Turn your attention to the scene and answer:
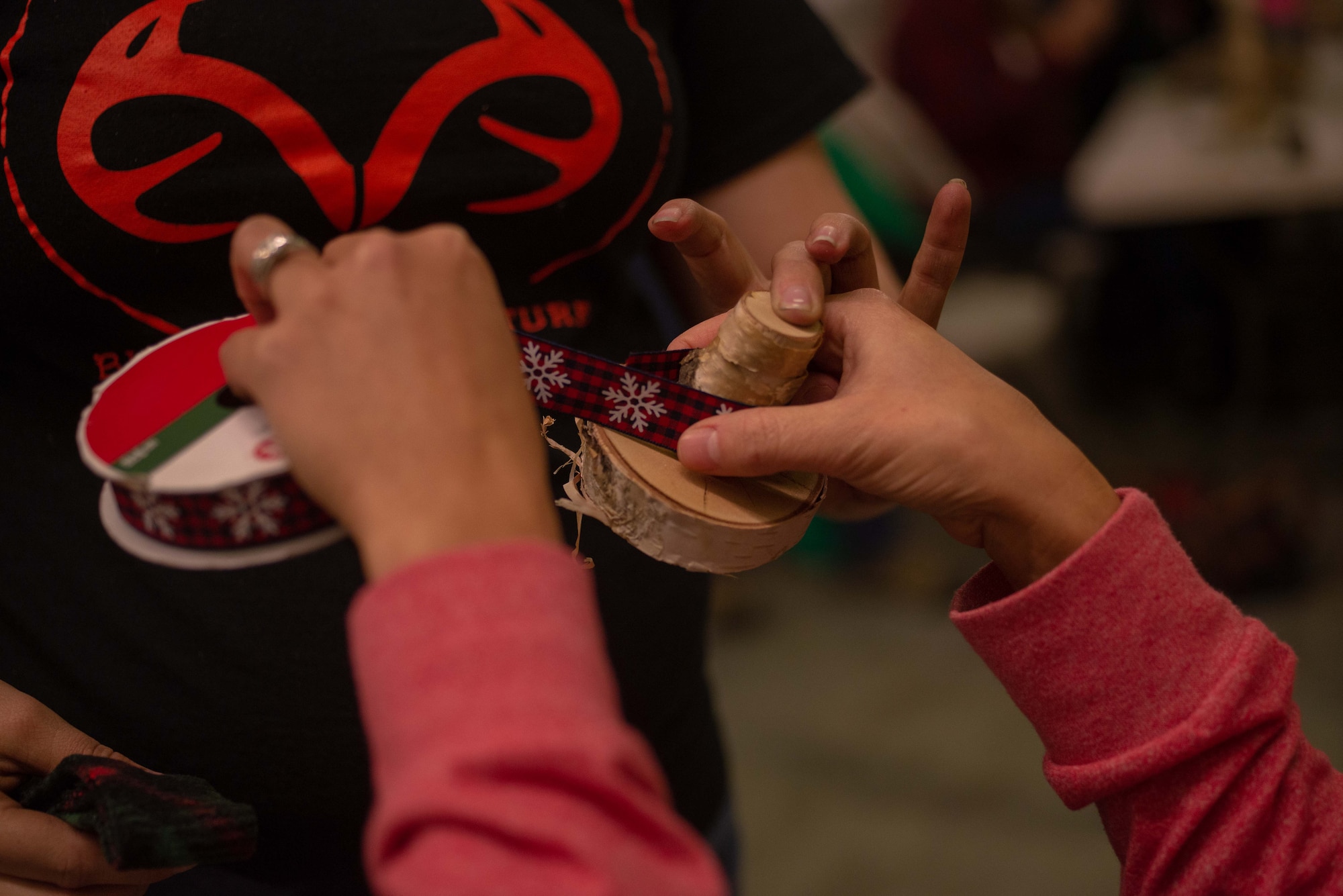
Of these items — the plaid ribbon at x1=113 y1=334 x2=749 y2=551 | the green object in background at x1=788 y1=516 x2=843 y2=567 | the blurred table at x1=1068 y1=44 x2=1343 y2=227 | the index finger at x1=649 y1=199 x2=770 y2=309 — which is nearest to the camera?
the plaid ribbon at x1=113 y1=334 x2=749 y2=551

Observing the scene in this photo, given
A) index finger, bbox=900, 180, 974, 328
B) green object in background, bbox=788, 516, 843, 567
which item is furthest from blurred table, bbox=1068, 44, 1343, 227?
index finger, bbox=900, 180, 974, 328

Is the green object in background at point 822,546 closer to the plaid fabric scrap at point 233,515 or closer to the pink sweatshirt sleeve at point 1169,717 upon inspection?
the pink sweatshirt sleeve at point 1169,717

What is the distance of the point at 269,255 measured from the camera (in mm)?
329

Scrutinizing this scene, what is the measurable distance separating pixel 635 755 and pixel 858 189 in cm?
162

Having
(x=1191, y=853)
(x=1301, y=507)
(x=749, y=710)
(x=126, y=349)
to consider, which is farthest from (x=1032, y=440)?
(x=1301, y=507)

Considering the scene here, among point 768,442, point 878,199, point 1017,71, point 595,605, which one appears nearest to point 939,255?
point 768,442

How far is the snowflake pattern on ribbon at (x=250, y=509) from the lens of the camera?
346mm

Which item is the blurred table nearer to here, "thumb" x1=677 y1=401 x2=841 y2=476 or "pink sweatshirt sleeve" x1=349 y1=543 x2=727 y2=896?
"thumb" x1=677 y1=401 x2=841 y2=476

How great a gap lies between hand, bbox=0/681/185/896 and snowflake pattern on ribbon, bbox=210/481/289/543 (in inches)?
6.1

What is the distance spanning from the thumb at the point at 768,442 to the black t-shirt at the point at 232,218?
0.10 m

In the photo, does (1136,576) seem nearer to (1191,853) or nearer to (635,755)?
(1191,853)

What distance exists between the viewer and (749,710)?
1.67 meters

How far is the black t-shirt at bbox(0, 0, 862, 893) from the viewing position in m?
0.44

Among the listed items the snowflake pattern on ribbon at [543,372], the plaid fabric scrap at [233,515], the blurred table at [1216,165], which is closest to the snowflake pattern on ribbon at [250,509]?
the plaid fabric scrap at [233,515]
